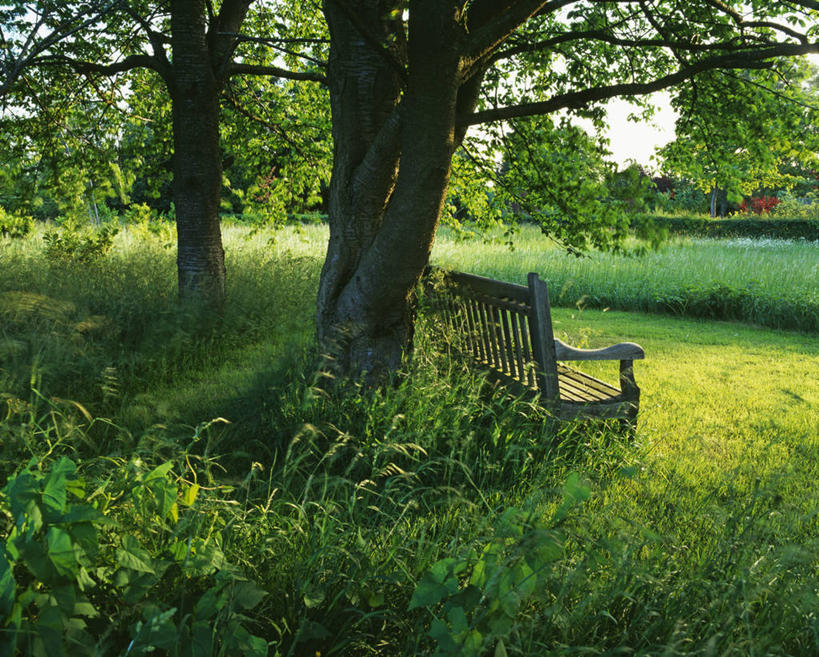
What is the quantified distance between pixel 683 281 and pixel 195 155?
976cm

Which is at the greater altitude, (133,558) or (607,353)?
(607,353)

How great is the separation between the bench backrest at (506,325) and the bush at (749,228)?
2540 centimetres

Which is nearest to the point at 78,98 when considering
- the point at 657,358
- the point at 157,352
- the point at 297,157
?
the point at 297,157

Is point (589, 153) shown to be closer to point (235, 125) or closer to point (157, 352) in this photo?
point (157, 352)

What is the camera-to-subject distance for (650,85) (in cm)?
398

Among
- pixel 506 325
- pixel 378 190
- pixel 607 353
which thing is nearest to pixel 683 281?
pixel 607 353

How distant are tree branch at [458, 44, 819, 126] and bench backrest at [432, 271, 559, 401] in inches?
44.4

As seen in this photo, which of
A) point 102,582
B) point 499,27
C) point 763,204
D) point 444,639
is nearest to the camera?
point 444,639

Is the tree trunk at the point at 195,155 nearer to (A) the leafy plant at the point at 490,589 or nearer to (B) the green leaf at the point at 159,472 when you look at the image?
(B) the green leaf at the point at 159,472

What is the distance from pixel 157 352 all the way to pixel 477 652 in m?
4.95

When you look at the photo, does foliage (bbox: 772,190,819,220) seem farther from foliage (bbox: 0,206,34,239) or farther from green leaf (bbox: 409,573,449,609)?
green leaf (bbox: 409,573,449,609)

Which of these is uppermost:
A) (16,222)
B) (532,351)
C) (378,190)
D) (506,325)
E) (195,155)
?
(195,155)

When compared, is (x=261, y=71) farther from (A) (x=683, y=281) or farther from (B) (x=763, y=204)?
(B) (x=763, y=204)

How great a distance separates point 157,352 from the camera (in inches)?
230
